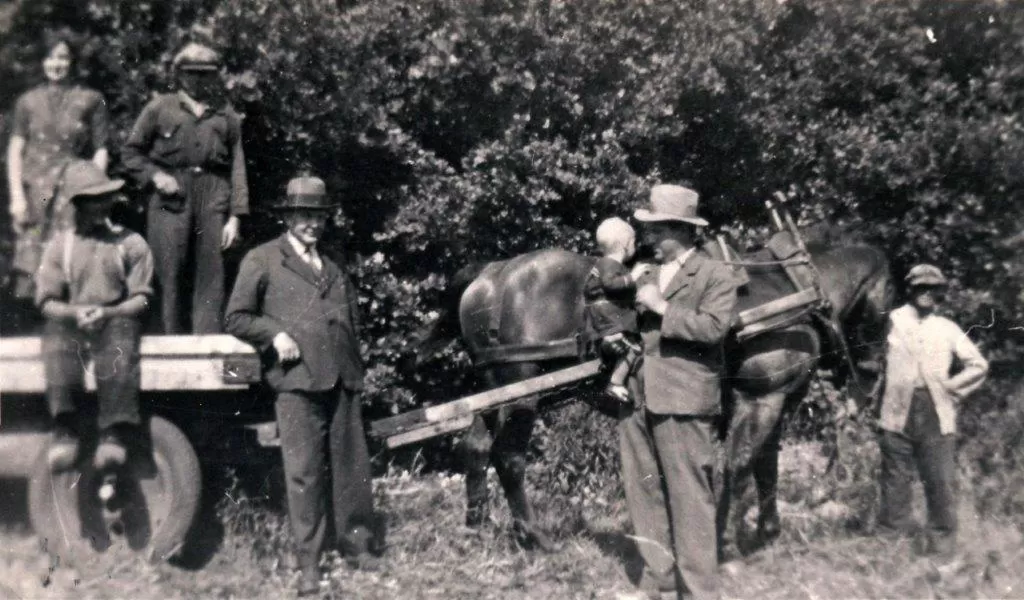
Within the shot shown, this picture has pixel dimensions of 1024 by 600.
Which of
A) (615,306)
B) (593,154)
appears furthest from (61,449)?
(593,154)

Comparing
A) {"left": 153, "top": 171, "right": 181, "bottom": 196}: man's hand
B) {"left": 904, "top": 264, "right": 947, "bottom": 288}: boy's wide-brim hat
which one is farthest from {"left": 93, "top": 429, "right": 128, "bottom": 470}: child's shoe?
{"left": 904, "top": 264, "right": 947, "bottom": 288}: boy's wide-brim hat

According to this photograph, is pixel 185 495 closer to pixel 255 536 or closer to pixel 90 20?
pixel 255 536

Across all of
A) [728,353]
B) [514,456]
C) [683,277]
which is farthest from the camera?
[514,456]

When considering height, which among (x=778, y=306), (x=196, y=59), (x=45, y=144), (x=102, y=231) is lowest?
(x=778, y=306)

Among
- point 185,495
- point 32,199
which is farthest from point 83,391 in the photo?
point 32,199

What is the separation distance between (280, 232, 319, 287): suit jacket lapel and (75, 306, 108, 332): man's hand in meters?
0.96

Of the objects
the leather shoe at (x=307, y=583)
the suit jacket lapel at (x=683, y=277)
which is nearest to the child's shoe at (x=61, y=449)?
the leather shoe at (x=307, y=583)

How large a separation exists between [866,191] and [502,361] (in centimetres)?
363

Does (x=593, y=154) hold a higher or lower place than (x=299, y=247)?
higher

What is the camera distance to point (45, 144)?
219 inches

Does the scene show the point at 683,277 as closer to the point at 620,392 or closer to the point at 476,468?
the point at 620,392

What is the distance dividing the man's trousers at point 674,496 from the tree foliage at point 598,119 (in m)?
2.79

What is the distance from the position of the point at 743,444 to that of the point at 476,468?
1.68 m

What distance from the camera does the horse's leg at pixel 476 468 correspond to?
6074 mm
